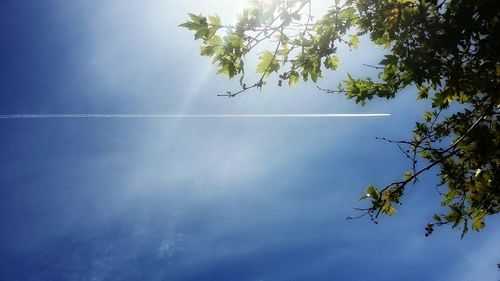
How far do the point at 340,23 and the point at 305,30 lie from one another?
622 millimetres

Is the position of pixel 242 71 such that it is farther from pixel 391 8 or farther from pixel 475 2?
pixel 475 2

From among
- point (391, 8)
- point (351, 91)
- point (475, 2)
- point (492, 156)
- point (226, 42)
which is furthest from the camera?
point (351, 91)

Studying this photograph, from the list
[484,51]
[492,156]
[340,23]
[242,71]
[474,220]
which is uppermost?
[340,23]

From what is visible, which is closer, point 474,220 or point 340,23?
point 340,23

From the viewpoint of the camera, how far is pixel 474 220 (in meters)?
5.55

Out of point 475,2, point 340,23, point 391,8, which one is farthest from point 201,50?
point 475,2

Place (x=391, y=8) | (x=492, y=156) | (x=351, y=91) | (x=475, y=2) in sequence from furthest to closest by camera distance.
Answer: (x=351, y=91)
(x=492, y=156)
(x=391, y=8)
(x=475, y=2)

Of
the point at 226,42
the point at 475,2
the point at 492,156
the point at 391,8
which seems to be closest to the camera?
the point at 475,2

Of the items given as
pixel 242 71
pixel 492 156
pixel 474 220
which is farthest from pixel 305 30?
pixel 474 220

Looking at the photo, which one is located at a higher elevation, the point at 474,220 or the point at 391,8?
the point at 391,8

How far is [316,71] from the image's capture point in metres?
5.32

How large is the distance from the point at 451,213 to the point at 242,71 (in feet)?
12.8

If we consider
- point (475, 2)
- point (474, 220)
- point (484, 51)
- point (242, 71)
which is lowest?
point (474, 220)

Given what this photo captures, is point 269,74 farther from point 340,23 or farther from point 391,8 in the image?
point 391,8
